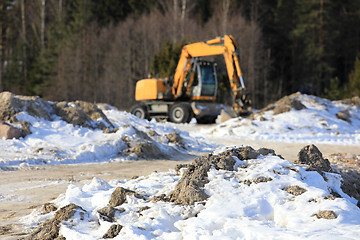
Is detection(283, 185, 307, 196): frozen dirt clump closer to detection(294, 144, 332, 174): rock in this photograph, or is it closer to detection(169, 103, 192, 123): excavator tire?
detection(294, 144, 332, 174): rock

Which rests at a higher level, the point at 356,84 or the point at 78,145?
the point at 356,84

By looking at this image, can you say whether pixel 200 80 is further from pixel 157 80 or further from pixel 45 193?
pixel 45 193

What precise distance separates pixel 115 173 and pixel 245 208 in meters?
4.29

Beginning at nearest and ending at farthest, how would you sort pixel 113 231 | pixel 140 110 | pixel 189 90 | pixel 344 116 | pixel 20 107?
pixel 113 231 → pixel 20 107 → pixel 344 116 → pixel 189 90 → pixel 140 110

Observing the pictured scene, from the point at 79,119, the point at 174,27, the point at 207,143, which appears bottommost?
the point at 207,143

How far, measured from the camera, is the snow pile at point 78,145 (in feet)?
29.8

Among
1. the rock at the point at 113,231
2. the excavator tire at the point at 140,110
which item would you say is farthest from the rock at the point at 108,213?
the excavator tire at the point at 140,110

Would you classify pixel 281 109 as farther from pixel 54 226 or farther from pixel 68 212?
pixel 54 226

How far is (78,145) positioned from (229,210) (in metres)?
6.28

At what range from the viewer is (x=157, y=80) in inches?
822

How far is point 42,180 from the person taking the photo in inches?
288

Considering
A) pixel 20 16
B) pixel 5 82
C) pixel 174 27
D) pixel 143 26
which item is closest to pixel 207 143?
pixel 174 27

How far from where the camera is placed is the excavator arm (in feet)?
57.9

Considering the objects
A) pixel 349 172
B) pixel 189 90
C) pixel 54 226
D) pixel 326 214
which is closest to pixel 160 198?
pixel 54 226
